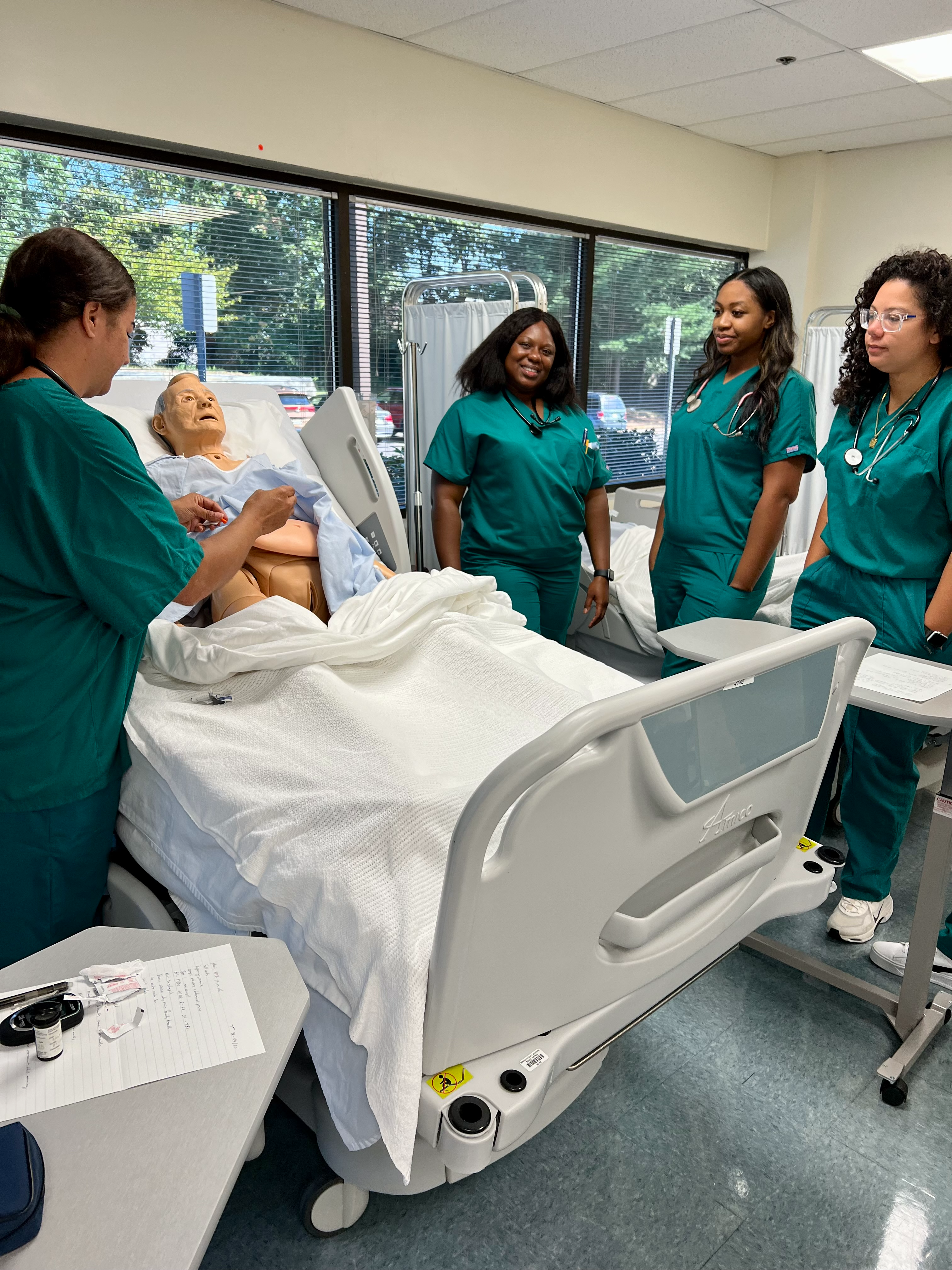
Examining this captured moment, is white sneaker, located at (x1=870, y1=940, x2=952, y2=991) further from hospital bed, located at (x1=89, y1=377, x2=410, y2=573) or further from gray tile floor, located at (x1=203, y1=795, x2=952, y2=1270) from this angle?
hospital bed, located at (x1=89, y1=377, x2=410, y2=573)

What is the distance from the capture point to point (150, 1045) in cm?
88

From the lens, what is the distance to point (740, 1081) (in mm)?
1817

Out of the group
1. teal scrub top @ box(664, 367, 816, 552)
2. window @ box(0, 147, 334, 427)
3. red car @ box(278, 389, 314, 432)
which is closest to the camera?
teal scrub top @ box(664, 367, 816, 552)

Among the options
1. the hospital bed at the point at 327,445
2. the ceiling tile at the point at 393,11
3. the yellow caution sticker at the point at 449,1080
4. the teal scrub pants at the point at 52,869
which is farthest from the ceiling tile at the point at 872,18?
the yellow caution sticker at the point at 449,1080

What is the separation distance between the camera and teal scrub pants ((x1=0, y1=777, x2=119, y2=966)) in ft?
5.12

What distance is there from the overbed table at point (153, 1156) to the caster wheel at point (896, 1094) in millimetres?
1353

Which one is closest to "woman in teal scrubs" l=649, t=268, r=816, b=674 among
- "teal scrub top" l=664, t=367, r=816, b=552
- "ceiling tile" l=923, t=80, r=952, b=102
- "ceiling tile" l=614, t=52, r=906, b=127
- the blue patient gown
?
"teal scrub top" l=664, t=367, r=816, b=552

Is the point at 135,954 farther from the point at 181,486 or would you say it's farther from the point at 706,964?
the point at 181,486

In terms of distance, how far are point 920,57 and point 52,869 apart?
14.3 ft

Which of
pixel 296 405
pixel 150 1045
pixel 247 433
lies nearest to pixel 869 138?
pixel 296 405

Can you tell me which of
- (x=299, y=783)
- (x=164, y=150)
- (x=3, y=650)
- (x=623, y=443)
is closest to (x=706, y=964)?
(x=299, y=783)

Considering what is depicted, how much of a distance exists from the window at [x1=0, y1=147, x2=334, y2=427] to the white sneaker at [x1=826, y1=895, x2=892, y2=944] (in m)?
2.70

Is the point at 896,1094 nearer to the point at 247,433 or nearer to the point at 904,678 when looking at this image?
the point at 904,678

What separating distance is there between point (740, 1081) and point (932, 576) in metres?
1.18
